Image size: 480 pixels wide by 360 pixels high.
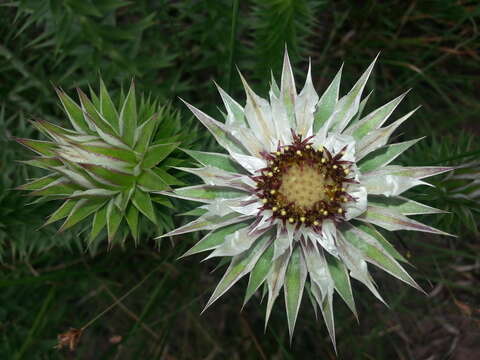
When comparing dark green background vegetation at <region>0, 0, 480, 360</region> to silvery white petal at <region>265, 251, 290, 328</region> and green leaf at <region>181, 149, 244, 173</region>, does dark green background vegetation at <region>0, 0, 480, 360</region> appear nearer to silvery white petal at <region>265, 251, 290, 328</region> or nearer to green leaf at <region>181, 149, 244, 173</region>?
green leaf at <region>181, 149, 244, 173</region>

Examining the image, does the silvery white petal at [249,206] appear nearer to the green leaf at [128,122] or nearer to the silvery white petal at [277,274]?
the silvery white petal at [277,274]

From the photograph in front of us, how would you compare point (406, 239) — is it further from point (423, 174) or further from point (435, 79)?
point (423, 174)

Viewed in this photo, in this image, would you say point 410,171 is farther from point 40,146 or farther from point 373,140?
point 40,146

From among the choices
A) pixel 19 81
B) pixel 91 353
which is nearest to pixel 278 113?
pixel 19 81

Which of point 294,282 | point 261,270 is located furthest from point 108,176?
point 294,282

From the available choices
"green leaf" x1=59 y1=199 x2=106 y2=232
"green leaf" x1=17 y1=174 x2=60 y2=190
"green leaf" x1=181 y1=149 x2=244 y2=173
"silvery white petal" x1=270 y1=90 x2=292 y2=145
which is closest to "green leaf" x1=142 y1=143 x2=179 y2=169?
"green leaf" x1=181 y1=149 x2=244 y2=173

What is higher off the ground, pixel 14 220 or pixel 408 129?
pixel 408 129

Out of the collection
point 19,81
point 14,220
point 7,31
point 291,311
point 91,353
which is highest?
point 7,31
